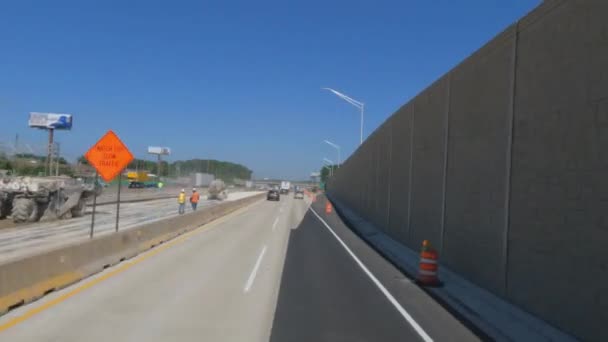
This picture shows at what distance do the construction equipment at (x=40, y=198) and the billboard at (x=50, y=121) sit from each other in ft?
219

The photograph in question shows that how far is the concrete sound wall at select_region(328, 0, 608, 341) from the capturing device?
22.5 ft

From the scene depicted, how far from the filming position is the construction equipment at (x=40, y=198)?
26922mm

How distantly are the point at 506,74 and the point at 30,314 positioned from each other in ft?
30.9

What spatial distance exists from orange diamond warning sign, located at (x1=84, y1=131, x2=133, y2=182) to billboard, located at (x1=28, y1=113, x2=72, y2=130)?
3247 inches

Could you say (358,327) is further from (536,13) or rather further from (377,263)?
(377,263)

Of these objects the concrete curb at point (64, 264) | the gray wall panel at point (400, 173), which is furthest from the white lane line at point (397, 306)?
the concrete curb at point (64, 264)

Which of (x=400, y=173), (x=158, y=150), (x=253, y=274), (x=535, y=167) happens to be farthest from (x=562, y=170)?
(x=158, y=150)

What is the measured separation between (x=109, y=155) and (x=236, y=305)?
10.2m

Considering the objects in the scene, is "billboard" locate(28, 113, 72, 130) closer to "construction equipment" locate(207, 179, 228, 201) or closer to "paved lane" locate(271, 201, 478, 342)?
"construction equipment" locate(207, 179, 228, 201)

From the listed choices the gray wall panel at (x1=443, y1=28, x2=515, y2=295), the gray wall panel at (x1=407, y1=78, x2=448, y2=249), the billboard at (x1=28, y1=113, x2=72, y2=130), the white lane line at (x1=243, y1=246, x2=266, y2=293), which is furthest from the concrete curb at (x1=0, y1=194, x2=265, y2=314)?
the billboard at (x1=28, y1=113, x2=72, y2=130)

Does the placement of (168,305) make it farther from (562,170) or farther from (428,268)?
(562,170)

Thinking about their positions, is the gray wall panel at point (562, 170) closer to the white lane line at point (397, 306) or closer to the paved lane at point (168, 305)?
the white lane line at point (397, 306)

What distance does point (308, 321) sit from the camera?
809cm

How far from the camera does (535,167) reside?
8.52 m
